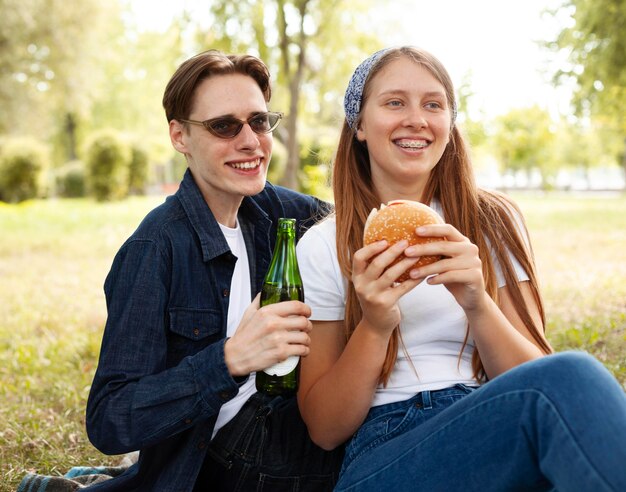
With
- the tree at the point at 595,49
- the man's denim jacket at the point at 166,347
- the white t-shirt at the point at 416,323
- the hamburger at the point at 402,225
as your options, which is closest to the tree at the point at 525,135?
the tree at the point at 595,49

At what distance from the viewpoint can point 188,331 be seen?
104 inches

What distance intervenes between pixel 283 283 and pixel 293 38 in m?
9.63

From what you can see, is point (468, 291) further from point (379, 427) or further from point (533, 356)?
point (379, 427)

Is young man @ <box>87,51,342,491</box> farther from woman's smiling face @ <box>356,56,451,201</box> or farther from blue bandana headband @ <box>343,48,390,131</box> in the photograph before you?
woman's smiling face @ <box>356,56,451,201</box>

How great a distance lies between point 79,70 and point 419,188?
25704 millimetres

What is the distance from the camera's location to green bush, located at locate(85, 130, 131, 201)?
2348cm

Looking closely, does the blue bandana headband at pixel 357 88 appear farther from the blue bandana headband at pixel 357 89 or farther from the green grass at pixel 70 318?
the green grass at pixel 70 318

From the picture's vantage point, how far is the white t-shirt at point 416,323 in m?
2.51

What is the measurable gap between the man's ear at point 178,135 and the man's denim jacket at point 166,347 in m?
0.22

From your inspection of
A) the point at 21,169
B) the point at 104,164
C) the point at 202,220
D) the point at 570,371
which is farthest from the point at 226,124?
the point at 21,169

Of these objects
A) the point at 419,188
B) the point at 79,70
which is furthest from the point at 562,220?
the point at 79,70

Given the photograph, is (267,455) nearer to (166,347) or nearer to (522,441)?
(166,347)

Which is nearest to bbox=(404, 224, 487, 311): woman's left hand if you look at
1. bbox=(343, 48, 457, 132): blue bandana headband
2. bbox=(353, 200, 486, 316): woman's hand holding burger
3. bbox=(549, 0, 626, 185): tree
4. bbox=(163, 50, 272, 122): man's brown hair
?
bbox=(353, 200, 486, 316): woman's hand holding burger

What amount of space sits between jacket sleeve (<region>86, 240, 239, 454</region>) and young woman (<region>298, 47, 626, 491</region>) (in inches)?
17.7
